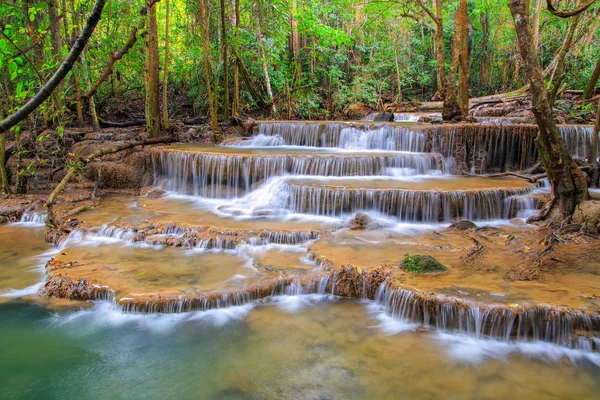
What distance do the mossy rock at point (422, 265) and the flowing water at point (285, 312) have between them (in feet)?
0.71

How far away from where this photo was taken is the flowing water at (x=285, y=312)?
3.83 meters

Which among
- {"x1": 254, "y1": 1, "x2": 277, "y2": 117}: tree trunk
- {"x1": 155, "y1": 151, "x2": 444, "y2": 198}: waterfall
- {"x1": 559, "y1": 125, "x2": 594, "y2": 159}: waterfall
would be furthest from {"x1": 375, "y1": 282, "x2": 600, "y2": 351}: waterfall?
{"x1": 254, "y1": 1, "x2": 277, "y2": 117}: tree trunk

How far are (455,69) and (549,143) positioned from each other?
6.01 metres

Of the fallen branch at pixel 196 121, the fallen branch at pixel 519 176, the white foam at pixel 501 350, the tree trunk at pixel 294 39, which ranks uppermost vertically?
the tree trunk at pixel 294 39

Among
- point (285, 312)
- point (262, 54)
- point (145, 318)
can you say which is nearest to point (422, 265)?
point (285, 312)

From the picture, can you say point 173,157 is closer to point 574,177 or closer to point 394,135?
point 394,135

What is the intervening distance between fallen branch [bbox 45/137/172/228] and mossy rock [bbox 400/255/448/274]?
→ 242 inches

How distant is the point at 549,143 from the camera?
6.66 meters

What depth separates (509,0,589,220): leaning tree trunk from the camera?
20.2 feet

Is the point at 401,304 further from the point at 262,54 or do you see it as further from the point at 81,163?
the point at 262,54

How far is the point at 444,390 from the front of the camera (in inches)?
144

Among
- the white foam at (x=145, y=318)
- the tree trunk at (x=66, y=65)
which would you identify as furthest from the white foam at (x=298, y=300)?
the tree trunk at (x=66, y=65)

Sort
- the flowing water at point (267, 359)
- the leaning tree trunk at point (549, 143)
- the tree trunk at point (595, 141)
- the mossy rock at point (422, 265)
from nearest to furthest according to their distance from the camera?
the flowing water at point (267, 359), the mossy rock at point (422, 265), the leaning tree trunk at point (549, 143), the tree trunk at point (595, 141)

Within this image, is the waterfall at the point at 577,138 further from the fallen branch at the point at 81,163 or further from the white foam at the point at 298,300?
the fallen branch at the point at 81,163
